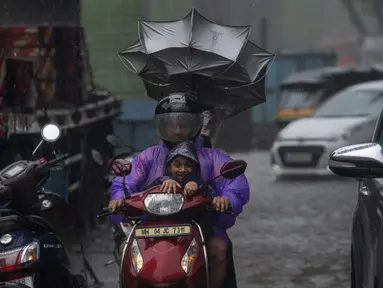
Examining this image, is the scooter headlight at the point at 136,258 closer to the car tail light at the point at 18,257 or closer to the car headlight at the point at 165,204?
the car headlight at the point at 165,204

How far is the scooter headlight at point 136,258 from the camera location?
5448mm

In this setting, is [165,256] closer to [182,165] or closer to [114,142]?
[182,165]

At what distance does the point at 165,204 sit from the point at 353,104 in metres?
16.3

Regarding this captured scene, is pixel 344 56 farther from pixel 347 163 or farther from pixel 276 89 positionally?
pixel 347 163

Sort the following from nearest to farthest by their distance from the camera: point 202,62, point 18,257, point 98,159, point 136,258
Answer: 1. point 136,258
2. point 18,257
3. point 202,62
4. point 98,159

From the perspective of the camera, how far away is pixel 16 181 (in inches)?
249

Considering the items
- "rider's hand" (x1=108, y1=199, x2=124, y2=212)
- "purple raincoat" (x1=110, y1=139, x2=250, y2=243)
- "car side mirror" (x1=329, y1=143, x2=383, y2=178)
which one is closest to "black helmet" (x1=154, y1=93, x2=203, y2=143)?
"purple raincoat" (x1=110, y1=139, x2=250, y2=243)

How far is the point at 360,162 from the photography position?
218 inches

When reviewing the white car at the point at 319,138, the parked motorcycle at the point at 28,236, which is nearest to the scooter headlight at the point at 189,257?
the parked motorcycle at the point at 28,236

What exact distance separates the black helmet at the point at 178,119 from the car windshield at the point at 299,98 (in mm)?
22022

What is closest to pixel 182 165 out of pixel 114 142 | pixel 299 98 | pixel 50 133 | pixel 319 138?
pixel 50 133

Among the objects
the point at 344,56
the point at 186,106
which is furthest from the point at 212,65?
the point at 344,56

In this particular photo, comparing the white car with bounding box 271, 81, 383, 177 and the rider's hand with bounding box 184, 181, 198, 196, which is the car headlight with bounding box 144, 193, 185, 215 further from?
the white car with bounding box 271, 81, 383, 177

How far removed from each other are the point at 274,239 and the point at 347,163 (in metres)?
7.11
